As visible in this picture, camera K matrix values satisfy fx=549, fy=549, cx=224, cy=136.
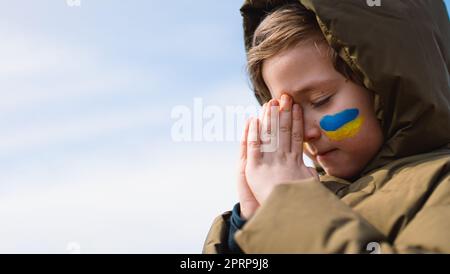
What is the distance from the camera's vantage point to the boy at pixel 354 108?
2318 millimetres

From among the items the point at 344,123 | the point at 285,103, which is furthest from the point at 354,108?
the point at 285,103

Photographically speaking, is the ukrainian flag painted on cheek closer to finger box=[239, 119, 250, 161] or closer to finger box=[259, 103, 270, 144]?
finger box=[259, 103, 270, 144]

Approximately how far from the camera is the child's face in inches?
99.7

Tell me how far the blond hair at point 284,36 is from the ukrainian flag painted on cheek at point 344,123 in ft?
0.50

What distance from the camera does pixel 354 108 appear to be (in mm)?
2537

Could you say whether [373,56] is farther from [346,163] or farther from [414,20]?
[346,163]

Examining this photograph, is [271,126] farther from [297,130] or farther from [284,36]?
[284,36]

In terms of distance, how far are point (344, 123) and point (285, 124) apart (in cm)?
28

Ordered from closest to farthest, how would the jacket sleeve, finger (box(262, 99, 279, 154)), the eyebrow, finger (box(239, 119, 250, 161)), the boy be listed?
the jacket sleeve → the boy → the eyebrow → finger (box(262, 99, 279, 154)) → finger (box(239, 119, 250, 161))

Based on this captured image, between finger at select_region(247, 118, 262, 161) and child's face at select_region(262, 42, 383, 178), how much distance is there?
243 mm

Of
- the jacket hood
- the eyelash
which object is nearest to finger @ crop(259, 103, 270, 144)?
the eyelash

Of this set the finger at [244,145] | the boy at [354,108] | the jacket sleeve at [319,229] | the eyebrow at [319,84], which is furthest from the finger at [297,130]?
the jacket sleeve at [319,229]
